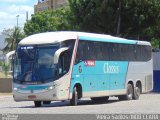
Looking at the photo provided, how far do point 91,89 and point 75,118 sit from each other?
1019 cm

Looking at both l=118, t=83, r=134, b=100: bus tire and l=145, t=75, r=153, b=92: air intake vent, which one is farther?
l=145, t=75, r=153, b=92: air intake vent

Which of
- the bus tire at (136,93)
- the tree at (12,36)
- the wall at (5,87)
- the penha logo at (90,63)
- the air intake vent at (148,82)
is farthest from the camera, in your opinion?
the tree at (12,36)

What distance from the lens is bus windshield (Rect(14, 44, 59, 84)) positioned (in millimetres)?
23672

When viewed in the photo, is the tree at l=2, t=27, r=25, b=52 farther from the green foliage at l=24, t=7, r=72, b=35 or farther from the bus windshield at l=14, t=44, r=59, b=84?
the bus windshield at l=14, t=44, r=59, b=84

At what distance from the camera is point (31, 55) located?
24.1m

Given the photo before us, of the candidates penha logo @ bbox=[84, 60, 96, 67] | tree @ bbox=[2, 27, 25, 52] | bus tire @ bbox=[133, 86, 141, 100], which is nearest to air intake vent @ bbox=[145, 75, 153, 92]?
bus tire @ bbox=[133, 86, 141, 100]

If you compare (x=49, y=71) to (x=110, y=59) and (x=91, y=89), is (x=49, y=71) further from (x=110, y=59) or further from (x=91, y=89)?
(x=110, y=59)

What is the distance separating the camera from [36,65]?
2389 centimetres

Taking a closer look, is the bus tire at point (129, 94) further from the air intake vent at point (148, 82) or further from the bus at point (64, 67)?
the air intake vent at point (148, 82)

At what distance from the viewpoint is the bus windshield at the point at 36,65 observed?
77.7 ft

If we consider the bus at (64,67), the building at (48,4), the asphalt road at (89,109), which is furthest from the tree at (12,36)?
the asphalt road at (89,109)

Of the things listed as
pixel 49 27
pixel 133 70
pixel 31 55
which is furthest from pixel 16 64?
pixel 49 27

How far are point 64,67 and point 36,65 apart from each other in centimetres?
128

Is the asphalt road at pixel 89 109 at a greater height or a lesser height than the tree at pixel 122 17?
lesser
